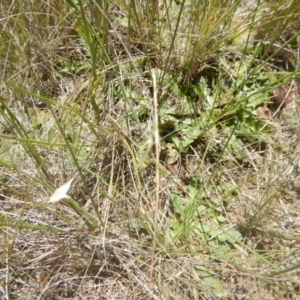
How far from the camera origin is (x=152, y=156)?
1.04 meters

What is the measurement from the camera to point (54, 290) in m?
1.04

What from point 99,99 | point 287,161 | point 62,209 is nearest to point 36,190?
point 62,209

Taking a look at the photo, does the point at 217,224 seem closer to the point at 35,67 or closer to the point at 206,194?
the point at 206,194

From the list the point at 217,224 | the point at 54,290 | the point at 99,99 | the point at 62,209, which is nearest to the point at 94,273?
the point at 54,290

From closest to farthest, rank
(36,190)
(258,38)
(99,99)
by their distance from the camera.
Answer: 1. (36,190)
2. (99,99)
3. (258,38)

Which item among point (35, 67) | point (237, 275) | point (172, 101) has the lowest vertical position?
point (237, 275)

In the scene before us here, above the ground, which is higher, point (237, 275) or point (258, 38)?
point (258, 38)

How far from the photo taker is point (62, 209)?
1.04m

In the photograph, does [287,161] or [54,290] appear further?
[287,161]

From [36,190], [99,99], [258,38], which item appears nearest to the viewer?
[36,190]

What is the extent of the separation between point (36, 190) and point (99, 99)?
0.35m

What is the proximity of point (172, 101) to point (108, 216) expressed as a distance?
45 centimetres

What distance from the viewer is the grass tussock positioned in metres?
1.04

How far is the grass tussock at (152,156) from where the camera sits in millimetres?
1035
